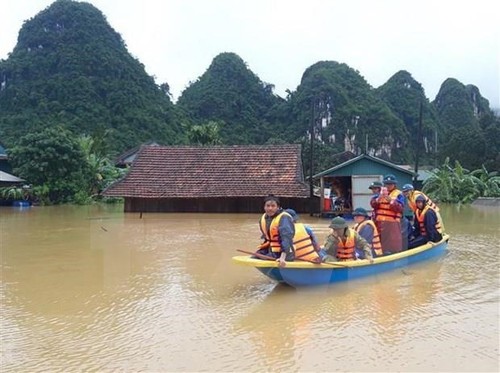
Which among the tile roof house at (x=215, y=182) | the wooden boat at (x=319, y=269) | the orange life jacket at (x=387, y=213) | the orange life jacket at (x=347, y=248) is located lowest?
the wooden boat at (x=319, y=269)

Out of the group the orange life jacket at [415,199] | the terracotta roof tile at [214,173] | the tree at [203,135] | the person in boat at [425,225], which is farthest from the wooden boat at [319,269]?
the tree at [203,135]

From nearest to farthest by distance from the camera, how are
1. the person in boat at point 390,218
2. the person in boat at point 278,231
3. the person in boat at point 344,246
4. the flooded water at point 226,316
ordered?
the flooded water at point 226,316, the person in boat at point 278,231, the person in boat at point 344,246, the person in boat at point 390,218

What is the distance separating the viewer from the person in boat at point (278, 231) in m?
7.10

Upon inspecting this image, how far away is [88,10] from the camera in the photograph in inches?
2062

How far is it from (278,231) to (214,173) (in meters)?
16.4

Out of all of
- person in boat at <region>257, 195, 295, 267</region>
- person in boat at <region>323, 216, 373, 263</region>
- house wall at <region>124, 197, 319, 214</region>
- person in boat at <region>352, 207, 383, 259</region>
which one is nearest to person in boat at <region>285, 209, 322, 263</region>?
person in boat at <region>257, 195, 295, 267</region>

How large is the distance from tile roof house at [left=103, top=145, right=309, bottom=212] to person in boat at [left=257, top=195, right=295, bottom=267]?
14.4 meters

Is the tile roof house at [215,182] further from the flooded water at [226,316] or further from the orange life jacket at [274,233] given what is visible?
the orange life jacket at [274,233]

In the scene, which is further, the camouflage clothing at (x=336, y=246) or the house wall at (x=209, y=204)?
the house wall at (x=209, y=204)

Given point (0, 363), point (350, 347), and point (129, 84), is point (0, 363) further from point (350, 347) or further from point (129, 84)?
point (129, 84)

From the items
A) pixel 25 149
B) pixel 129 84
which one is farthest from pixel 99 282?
pixel 129 84

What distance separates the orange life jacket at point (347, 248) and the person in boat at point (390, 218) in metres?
1.63

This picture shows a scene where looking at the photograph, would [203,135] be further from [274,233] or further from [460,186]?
[274,233]

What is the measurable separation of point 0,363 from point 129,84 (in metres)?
45.4
